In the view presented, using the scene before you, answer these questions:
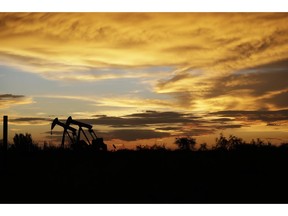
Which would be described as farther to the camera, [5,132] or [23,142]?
[23,142]

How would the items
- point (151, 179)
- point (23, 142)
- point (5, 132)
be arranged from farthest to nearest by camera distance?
point (23, 142), point (5, 132), point (151, 179)

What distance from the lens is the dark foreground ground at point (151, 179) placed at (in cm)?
923

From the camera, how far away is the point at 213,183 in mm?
10031

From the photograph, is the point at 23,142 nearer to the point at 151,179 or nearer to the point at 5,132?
the point at 5,132

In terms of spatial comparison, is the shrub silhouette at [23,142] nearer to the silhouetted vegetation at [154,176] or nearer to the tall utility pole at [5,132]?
the silhouetted vegetation at [154,176]

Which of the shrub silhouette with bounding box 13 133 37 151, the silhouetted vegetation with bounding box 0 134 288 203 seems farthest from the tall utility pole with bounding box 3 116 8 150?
the shrub silhouette with bounding box 13 133 37 151

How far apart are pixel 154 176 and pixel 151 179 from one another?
28cm

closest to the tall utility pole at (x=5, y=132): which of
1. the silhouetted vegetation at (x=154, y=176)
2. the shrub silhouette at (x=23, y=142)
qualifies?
the silhouetted vegetation at (x=154, y=176)

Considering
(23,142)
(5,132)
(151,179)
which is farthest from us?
(23,142)

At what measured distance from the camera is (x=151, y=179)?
34.1 ft

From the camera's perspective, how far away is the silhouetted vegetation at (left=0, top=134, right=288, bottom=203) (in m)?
9.25

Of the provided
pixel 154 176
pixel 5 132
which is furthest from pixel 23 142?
pixel 154 176

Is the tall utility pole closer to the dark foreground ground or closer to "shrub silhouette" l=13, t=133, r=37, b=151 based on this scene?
the dark foreground ground
